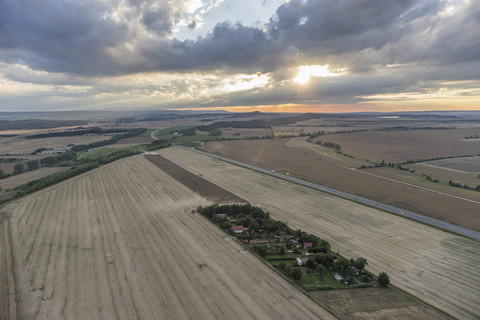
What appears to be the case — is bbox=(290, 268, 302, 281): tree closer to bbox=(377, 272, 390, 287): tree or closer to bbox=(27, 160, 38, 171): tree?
bbox=(377, 272, 390, 287): tree

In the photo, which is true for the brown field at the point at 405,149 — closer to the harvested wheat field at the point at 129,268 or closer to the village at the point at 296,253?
the village at the point at 296,253

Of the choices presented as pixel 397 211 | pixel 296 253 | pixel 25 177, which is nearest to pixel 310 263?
pixel 296 253

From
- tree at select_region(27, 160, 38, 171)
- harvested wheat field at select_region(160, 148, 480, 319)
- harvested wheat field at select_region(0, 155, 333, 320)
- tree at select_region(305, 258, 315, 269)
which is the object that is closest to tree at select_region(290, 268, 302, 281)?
harvested wheat field at select_region(0, 155, 333, 320)

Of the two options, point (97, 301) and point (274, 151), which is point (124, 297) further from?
point (274, 151)

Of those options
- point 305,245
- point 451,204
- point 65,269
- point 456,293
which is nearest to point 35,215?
point 65,269

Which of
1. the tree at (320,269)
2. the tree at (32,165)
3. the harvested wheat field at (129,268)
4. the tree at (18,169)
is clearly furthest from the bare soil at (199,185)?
the tree at (18,169)

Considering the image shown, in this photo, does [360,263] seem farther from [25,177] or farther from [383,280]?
[25,177]
